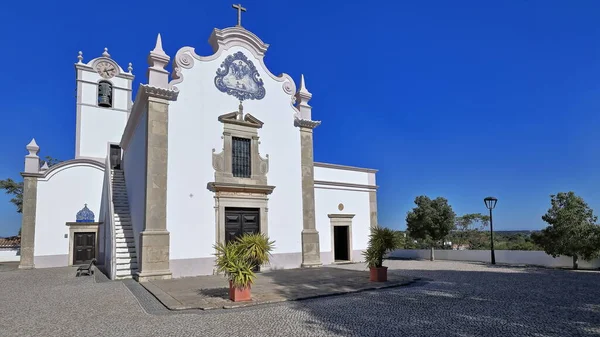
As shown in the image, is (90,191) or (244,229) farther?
(90,191)

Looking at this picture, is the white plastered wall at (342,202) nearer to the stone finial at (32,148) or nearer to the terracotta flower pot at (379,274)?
the terracotta flower pot at (379,274)

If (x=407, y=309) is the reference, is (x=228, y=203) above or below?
above

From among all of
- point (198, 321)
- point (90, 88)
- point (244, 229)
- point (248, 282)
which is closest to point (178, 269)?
point (244, 229)

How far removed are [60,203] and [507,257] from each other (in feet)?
65.7

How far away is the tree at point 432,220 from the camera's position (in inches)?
718

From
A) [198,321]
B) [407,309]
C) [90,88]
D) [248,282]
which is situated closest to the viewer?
[198,321]

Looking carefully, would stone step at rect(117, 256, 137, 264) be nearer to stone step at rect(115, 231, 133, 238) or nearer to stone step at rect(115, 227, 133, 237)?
stone step at rect(115, 231, 133, 238)

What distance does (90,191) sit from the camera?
58.3 feet

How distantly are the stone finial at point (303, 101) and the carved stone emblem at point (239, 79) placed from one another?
1597 millimetres

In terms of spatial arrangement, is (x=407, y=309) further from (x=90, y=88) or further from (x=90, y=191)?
(x=90, y=88)

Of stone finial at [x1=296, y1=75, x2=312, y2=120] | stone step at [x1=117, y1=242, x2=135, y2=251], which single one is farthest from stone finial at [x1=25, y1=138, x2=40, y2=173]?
stone finial at [x1=296, y1=75, x2=312, y2=120]

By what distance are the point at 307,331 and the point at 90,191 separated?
1633 cm

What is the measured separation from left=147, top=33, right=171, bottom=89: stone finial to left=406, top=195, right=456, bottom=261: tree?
13325 mm

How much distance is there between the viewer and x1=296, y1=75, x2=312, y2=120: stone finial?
47.3 ft
